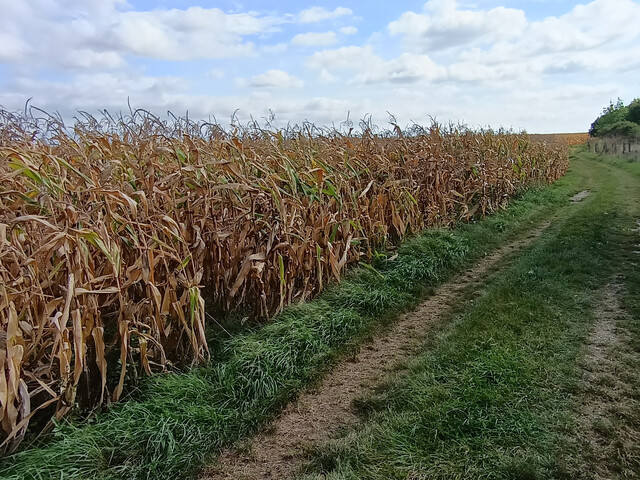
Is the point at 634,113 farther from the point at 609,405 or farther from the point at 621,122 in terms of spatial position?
the point at 609,405

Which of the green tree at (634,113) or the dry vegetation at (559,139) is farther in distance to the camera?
the green tree at (634,113)

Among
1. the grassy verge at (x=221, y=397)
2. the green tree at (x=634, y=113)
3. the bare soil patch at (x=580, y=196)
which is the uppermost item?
the green tree at (x=634, y=113)

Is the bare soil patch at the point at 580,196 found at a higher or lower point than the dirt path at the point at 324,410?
higher

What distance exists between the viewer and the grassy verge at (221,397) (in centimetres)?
250

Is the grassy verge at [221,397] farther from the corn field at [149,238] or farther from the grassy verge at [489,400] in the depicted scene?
the grassy verge at [489,400]

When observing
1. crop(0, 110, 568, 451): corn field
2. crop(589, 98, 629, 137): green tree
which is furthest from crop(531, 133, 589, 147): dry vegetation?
crop(0, 110, 568, 451): corn field

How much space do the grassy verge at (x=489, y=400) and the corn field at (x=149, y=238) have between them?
4.69ft

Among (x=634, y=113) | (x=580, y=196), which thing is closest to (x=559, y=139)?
(x=580, y=196)

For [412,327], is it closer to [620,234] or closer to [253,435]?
[253,435]

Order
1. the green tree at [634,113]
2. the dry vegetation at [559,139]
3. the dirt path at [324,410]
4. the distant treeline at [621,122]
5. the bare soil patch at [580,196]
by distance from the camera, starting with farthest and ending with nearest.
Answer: the green tree at [634,113]
the distant treeline at [621,122]
the dry vegetation at [559,139]
the bare soil patch at [580,196]
the dirt path at [324,410]

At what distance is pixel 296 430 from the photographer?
3076 mm

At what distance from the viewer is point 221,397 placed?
10.4ft

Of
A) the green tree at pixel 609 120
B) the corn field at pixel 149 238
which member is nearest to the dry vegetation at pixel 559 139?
the green tree at pixel 609 120

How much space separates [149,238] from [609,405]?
3340 mm
